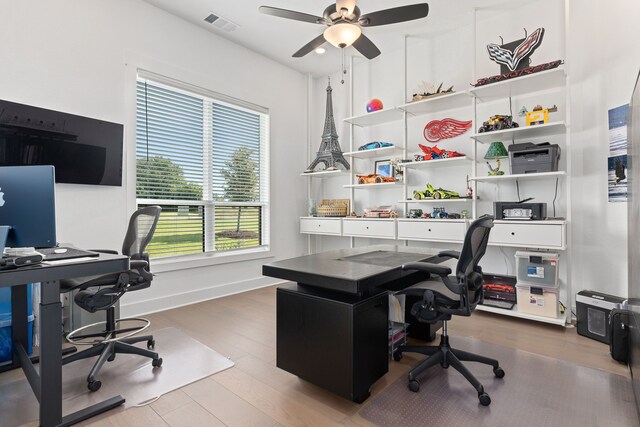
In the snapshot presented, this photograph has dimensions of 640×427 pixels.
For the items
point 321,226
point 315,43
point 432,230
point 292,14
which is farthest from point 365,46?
point 321,226

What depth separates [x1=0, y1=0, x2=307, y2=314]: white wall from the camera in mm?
2623

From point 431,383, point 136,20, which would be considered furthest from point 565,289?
point 136,20

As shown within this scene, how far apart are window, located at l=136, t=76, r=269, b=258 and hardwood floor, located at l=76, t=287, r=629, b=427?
0.92 metres

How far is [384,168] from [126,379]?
11.8 ft

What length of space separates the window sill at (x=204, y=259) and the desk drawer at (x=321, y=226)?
26.0 inches

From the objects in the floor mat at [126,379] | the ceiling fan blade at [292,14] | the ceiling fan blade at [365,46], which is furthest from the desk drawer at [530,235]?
the floor mat at [126,379]

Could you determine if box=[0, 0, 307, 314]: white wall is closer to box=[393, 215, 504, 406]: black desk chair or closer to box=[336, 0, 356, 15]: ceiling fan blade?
box=[336, 0, 356, 15]: ceiling fan blade

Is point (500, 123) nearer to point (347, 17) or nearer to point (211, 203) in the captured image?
point (347, 17)

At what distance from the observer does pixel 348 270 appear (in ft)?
5.81

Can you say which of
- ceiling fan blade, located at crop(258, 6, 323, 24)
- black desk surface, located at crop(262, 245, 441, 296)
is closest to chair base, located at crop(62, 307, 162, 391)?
black desk surface, located at crop(262, 245, 441, 296)

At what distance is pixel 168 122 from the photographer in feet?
11.6

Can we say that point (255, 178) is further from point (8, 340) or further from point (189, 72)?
point (8, 340)

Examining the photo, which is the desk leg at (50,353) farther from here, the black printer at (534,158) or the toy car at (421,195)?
the black printer at (534,158)

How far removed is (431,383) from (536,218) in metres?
1.89
